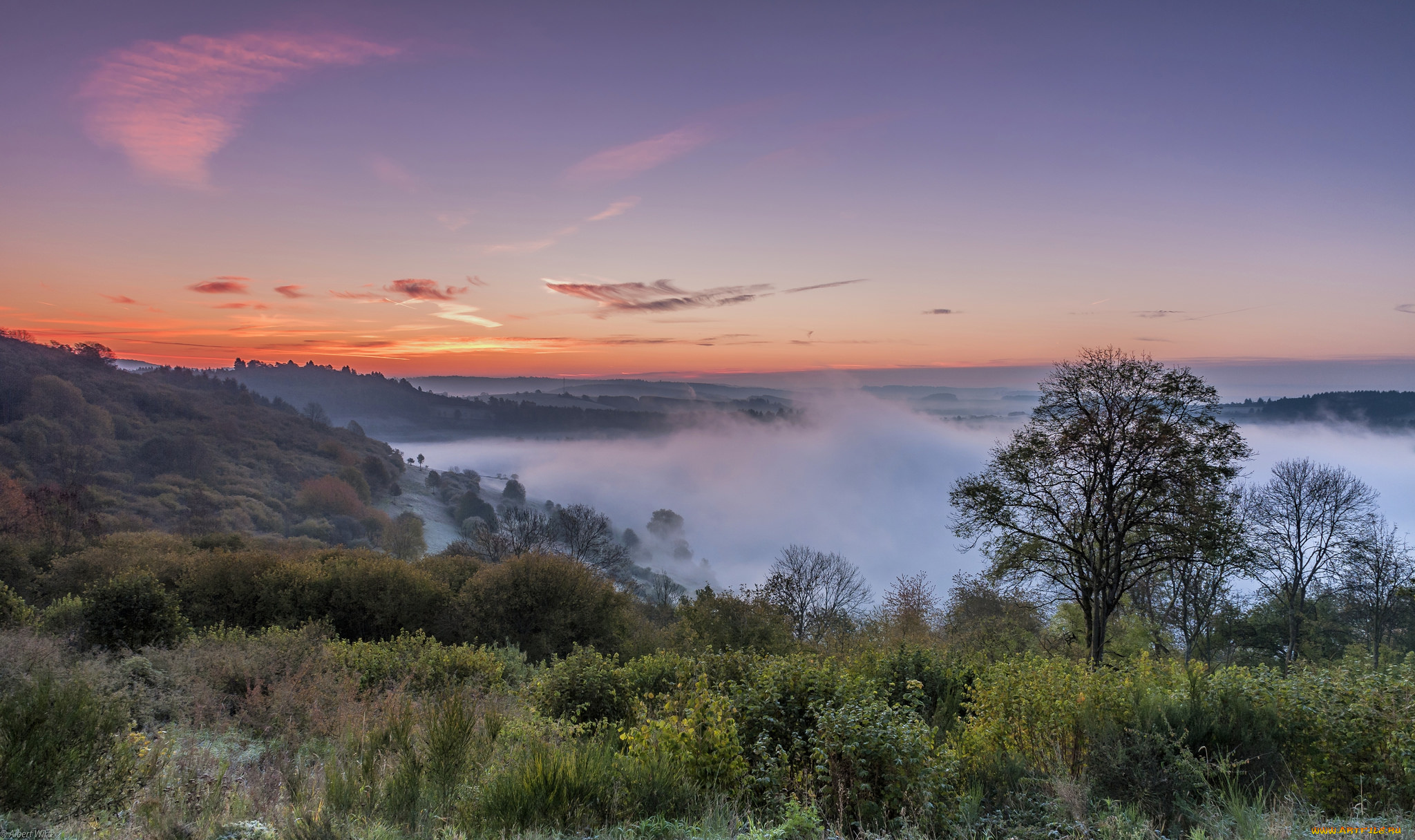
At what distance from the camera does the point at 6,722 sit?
4742mm

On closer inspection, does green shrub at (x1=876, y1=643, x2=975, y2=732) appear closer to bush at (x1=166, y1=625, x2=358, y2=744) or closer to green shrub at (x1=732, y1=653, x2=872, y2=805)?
green shrub at (x1=732, y1=653, x2=872, y2=805)

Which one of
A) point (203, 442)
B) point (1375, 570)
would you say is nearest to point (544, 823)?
point (1375, 570)

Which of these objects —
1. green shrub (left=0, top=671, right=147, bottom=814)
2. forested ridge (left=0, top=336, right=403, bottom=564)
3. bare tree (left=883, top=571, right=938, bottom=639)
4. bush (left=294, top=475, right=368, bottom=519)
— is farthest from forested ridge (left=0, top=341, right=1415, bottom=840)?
bush (left=294, top=475, right=368, bottom=519)

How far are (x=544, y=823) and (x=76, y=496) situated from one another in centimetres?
5921

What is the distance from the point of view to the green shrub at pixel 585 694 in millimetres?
10070

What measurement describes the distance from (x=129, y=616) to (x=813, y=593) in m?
38.4

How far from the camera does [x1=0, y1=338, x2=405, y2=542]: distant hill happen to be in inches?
2918

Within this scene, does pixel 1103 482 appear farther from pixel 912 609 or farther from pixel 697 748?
pixel 912 609

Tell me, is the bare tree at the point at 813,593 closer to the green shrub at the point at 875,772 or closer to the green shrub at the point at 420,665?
the green shrub at the point at 420,665

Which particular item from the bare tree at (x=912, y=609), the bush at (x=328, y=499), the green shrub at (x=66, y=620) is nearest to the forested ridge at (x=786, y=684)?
the green shrub at (x=66, y=620)

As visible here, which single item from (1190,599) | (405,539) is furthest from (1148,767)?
(405,539)

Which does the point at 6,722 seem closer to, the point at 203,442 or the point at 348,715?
the point at 348,715

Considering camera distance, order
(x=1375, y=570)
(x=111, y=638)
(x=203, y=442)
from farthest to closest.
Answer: (x=203, y=442) → (x=1375, y=570) → (x=111, y=638)

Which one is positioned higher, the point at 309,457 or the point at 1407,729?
the point at 1407,729
